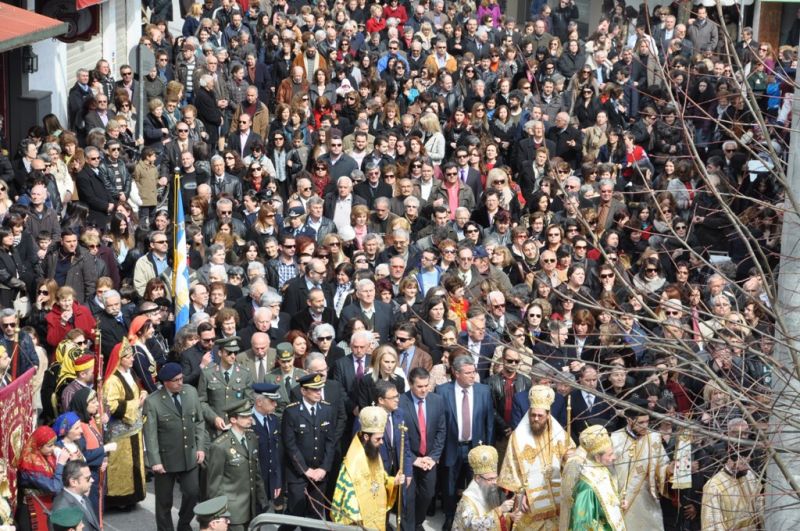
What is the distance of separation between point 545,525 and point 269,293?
4083 millimetres

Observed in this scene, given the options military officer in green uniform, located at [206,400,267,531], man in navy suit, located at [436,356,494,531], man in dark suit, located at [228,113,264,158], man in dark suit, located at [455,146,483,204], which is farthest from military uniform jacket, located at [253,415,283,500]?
man in dark suit, located at [228,113,264,158]

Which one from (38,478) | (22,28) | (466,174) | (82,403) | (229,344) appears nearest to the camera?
(38,478)

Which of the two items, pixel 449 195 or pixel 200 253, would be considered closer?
pixel 200 253

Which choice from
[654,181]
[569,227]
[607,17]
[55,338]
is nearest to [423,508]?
[55,338]

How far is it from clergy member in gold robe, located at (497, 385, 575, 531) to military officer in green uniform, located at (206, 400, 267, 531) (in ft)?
6.98

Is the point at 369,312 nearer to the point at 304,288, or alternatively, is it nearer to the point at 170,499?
the point at 304,288

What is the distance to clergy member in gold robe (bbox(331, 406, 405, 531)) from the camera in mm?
13547

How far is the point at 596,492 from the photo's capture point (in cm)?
1277

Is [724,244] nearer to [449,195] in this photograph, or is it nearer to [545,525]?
[449,195]

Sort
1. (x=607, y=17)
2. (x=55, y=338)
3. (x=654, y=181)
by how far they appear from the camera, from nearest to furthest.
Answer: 1. (x=55, y=338)
2. (x=654, y=181)
3. (x=607, y=17)

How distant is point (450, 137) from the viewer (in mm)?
23141

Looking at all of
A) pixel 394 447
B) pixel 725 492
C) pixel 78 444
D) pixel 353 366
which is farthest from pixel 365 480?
pixel 725 492

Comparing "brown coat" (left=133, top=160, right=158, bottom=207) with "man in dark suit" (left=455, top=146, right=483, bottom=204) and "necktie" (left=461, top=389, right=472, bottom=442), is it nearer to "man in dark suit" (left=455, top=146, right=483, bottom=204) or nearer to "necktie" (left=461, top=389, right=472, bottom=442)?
"man in dark suit" (left=455, top=146, right=483, bottom=204)

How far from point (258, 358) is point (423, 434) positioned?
177 cm
